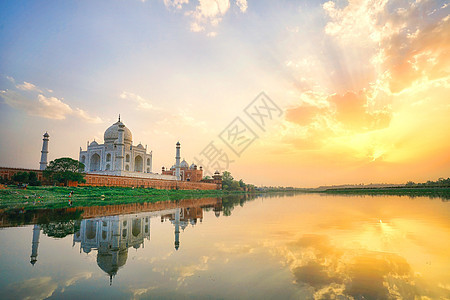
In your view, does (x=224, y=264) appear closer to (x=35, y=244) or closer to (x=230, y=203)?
(x=35, y=244)

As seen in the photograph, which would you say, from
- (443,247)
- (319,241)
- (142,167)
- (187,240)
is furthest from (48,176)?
(443,247)

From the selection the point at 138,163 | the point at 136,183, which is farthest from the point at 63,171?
the point at 138,163

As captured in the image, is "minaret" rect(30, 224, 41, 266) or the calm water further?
"minaret" rect(30, 224, 41, 266)

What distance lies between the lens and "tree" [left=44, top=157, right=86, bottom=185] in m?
33.1

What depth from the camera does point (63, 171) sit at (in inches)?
1332

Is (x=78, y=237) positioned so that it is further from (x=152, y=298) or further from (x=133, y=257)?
(x=152, y=298)

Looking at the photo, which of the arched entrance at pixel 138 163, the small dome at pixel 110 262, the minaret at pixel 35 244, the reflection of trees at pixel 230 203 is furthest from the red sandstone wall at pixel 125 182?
the small dome at pixel 110 262

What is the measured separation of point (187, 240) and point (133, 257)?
238cm

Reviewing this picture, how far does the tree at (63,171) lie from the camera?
33094mm

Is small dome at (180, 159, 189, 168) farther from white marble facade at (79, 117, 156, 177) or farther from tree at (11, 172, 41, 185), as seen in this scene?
tree at (11, 172, 41, 185)

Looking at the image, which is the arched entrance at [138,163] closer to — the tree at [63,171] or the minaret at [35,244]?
the tree at [63,171]

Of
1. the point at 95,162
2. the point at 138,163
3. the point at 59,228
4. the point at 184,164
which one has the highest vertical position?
the point at 184,164

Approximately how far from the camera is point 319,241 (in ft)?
27.5

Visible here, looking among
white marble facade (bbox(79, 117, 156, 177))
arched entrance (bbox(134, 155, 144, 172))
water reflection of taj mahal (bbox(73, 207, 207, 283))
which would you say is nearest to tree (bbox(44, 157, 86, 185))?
white marble facade (bbox(79, 117, 156, 177))
